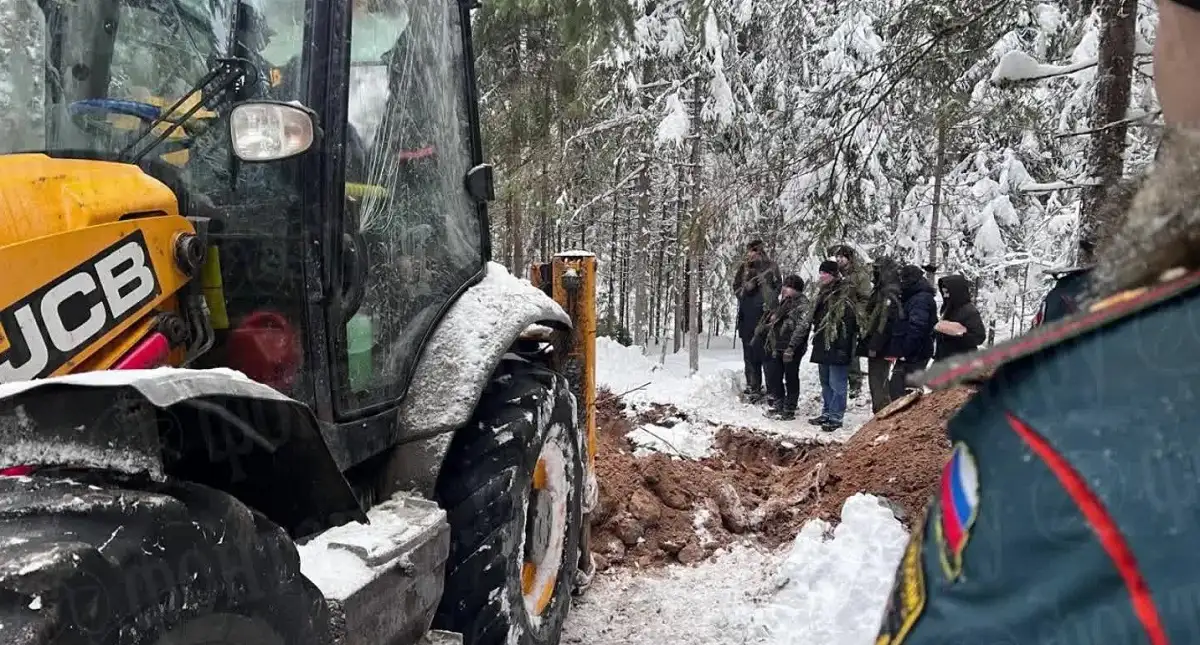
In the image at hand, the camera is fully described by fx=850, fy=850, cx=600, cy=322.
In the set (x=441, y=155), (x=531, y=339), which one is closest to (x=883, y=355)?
(x=531, y=339)

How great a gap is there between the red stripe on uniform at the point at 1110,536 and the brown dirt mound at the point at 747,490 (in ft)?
14.5

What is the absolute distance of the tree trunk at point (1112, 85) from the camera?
17.1ft

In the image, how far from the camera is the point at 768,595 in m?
4.40

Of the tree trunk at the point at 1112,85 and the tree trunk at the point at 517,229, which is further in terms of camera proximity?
the tree trunk at the point at 517,229

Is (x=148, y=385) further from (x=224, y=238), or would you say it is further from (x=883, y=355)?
(x=883, y=355)

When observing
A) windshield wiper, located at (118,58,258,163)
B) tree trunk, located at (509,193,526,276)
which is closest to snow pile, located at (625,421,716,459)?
windshield wiper, located at (118,58,258,163)

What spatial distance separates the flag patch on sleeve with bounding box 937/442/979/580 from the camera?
0.68 m

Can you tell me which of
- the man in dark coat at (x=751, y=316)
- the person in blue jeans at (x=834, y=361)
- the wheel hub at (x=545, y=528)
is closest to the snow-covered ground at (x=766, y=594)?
the wheel hub at (x=545, y=528)

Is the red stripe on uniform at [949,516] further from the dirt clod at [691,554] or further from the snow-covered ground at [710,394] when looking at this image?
the snow-covered ground at [710,394]

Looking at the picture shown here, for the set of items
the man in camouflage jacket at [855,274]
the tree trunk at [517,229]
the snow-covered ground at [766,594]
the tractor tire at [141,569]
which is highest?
the tree trunk at [517,229]

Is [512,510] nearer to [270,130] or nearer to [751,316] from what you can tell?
[270,130]

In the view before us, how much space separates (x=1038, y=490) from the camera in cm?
62

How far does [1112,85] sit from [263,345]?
5.28m

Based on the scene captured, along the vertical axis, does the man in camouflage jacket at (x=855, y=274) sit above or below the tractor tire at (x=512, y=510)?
above
